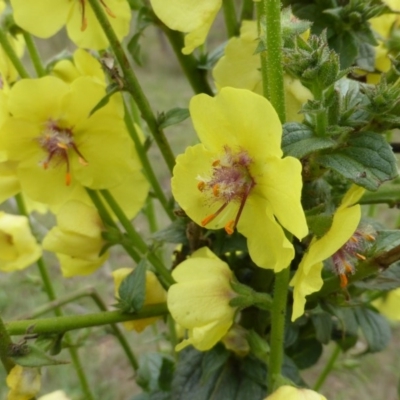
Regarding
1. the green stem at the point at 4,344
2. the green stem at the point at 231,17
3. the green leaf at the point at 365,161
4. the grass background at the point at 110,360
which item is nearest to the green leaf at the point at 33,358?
the green stem at the point at 4,344

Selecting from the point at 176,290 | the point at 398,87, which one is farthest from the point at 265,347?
the point at 398,87

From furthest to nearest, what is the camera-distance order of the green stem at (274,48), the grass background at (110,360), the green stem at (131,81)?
1. the grass background at (110,360)
2. the green stem at (131,81)
3. the green stem at (274,48)

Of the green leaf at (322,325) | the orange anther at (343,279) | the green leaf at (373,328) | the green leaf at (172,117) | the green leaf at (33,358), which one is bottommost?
the green leaf at (373,328)

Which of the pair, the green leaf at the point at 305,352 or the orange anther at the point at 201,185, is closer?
the orange anther at the point at 201,185

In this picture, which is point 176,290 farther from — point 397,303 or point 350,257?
point 397,303

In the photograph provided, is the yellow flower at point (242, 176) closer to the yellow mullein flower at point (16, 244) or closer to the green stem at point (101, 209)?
the green stem at point (101, 209)

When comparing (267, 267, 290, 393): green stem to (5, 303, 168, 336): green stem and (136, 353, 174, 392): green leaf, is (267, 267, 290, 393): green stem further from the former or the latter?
(136, 353, 174, 392): green leaf

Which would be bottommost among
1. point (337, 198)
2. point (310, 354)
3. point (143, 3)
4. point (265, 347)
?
point (310, 354)
